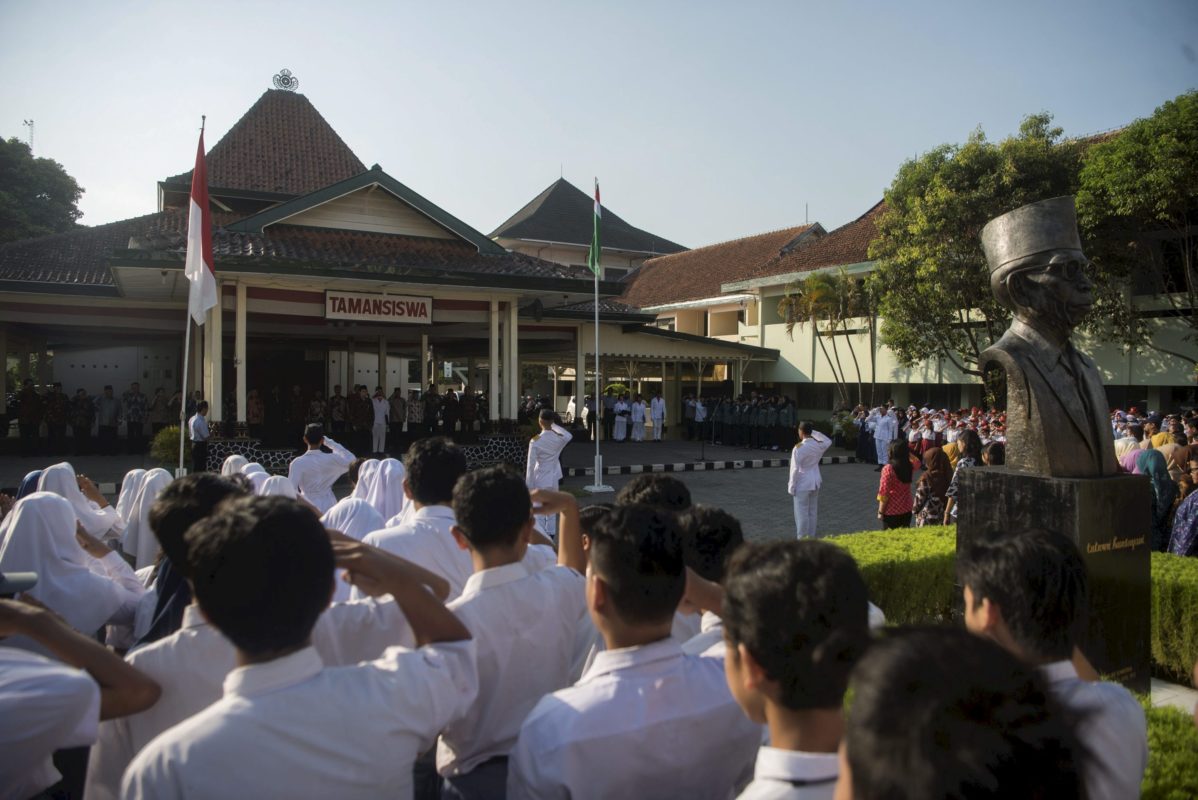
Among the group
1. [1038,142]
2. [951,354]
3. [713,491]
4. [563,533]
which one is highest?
[1038,142]

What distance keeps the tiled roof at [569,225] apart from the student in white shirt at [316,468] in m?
33.2

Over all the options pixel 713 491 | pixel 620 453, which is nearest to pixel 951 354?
pixel 620 453

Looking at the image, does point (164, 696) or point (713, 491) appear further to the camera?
point (713, 491)

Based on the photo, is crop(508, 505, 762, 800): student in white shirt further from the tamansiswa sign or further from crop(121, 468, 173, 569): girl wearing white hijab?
the tamansiswa sign

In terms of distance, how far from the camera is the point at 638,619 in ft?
6.94

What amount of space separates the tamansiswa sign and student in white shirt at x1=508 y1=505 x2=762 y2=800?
1344 centimetres

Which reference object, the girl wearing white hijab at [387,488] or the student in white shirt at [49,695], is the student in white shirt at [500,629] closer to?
the student in white shirt at [49,695]

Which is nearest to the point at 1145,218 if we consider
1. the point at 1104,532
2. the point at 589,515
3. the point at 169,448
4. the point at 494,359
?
the point at 494,359

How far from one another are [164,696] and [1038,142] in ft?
68.7

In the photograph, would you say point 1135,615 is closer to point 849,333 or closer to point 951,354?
point 951,354

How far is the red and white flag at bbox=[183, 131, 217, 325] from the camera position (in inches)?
367

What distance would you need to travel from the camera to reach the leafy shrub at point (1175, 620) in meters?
5.25

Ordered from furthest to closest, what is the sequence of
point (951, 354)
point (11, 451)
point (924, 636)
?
point (951, 354) < point (11, 451) < point (924, 636)

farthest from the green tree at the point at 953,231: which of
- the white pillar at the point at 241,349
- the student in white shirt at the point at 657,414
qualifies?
the white pillar at the point at 241,349
